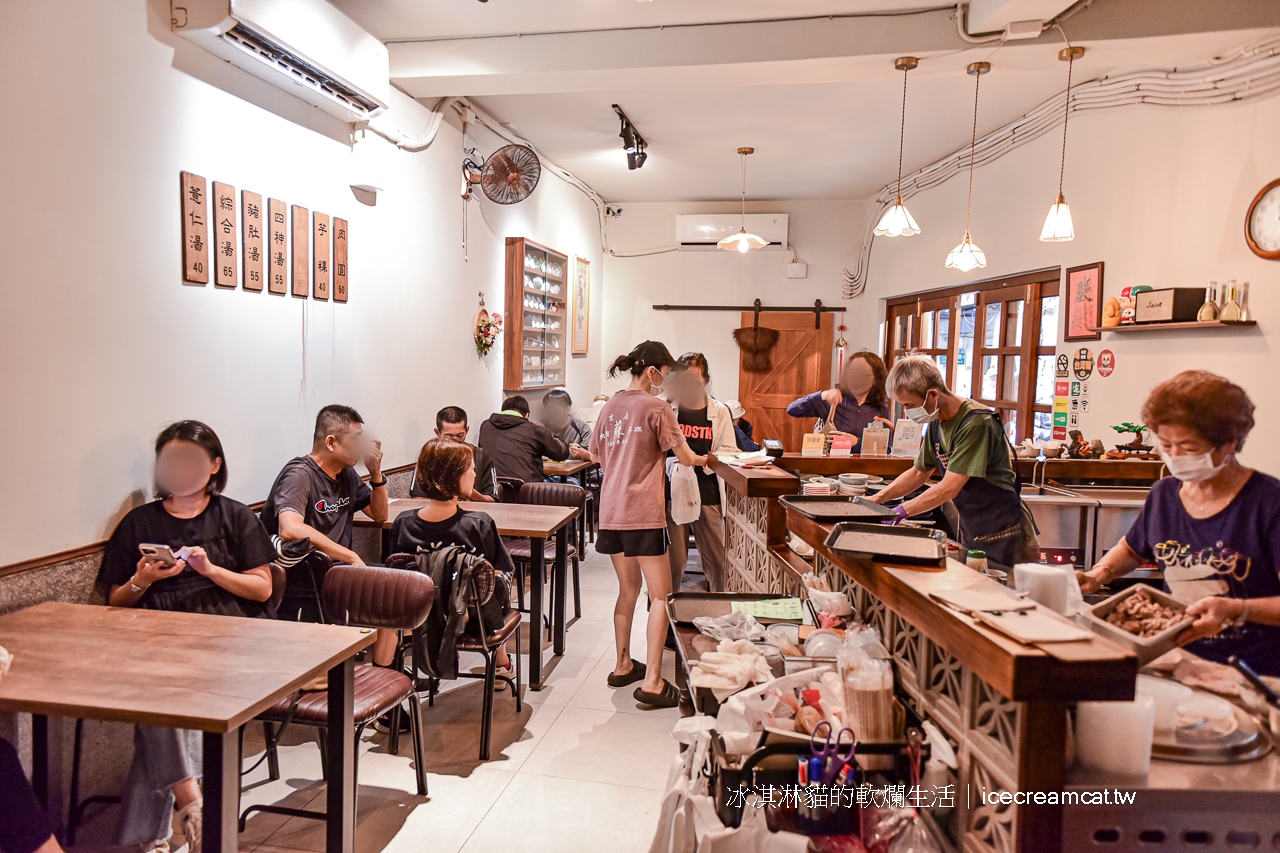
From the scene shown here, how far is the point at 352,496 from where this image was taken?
11.7 feet

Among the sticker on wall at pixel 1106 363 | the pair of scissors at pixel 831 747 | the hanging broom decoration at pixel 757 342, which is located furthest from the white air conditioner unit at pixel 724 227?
the pair of scissors at pixel 831 747

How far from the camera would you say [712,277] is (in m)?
9.32

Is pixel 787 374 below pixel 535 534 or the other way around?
the other way around

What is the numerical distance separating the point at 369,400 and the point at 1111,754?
3.97 m

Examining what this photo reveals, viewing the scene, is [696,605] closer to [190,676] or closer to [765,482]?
[765,482]

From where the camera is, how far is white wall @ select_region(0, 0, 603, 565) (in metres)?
2.39

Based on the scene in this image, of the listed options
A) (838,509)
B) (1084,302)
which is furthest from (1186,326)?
(838,509)

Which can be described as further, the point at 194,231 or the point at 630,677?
the point at 630,677

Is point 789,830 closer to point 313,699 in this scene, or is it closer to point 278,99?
point 313,699

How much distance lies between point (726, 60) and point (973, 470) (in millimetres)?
2561

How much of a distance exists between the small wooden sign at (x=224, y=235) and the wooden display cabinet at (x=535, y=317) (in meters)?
3.17

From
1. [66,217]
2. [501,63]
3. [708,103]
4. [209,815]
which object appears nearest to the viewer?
[209,815]

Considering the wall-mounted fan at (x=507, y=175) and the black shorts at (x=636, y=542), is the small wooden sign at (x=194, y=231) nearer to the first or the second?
the black shorts at (x=636, y=542)

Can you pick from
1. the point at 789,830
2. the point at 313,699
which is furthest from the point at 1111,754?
the point at 313,699
